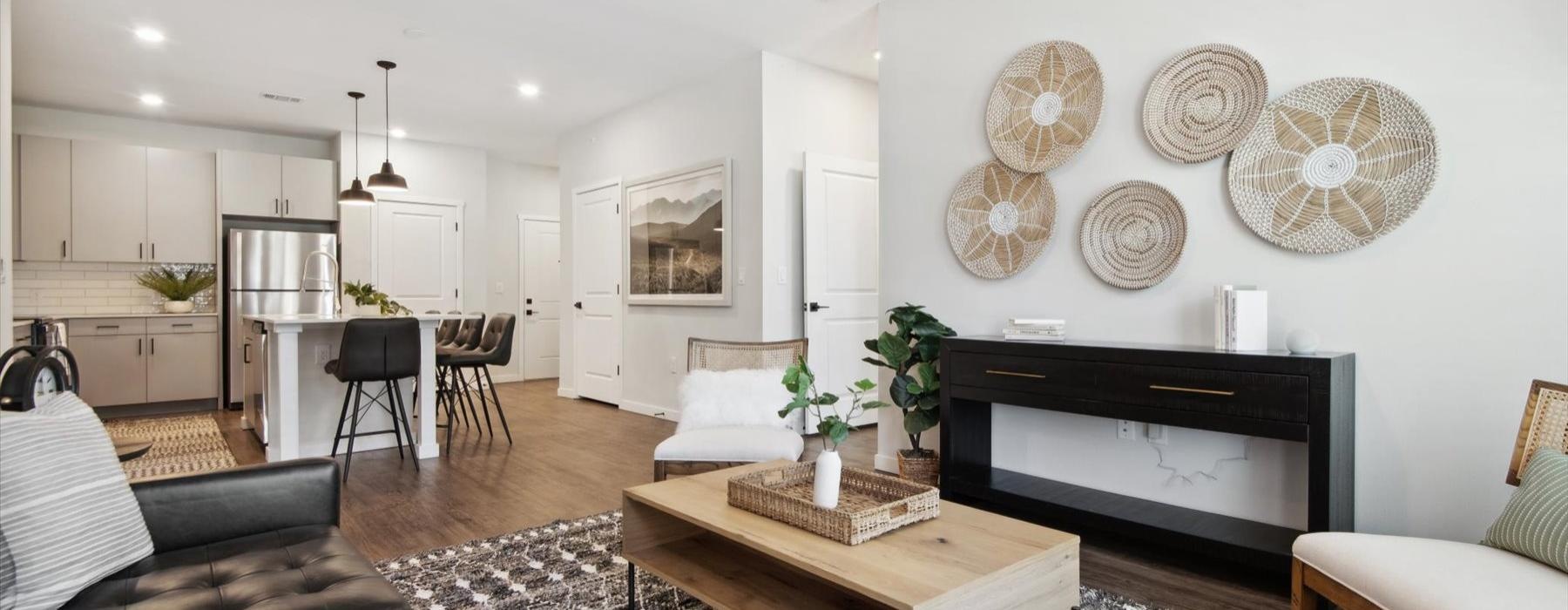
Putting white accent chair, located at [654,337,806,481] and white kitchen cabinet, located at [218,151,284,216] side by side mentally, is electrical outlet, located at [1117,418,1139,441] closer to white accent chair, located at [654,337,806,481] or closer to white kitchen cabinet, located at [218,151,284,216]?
white accent chair, located at [654,337,806,481]

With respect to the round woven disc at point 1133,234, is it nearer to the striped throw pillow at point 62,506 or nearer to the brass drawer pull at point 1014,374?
the brass drawer pull at point 1014,374

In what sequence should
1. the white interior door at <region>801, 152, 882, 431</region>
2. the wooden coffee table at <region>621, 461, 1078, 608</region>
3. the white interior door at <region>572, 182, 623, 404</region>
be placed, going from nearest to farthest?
the wooden coffee table at <region>621, 461, 1078, 608</region> → the white interior door at <region>801, 152, 882, 431</region> → the white interior door at <region>572, 182, 623, 404</region>

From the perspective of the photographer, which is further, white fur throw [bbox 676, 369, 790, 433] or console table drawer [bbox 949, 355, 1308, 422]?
white fur throw [bbox 676, 369, 790, 433]

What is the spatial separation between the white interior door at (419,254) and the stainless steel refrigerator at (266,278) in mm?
505

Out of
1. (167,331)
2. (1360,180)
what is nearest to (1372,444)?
(1360,180)

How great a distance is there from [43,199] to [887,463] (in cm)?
683

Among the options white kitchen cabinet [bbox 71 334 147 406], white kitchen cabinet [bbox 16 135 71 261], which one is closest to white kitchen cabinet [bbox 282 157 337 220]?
white kitchen cabinet [bbox 16 135 71 261]

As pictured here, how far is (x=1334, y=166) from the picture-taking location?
8.50 ft

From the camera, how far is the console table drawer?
7.69 feet

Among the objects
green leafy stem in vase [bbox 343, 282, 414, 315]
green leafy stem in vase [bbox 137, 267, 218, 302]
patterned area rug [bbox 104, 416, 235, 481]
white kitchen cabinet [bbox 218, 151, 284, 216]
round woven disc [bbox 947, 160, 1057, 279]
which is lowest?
patterned area rug [bbox 104, 416, 235, 481]

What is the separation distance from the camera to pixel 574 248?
7055 millimetres

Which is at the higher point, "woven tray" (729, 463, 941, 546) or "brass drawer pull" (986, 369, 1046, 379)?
"brass drawer pull" (986, 369, 1046, 379)

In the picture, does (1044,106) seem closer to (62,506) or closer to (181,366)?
Result: (62,506)

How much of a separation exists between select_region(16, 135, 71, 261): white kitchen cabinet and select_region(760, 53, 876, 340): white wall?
5.68m
